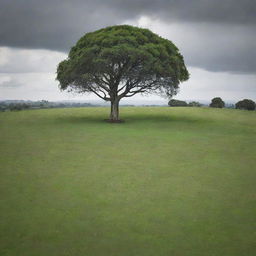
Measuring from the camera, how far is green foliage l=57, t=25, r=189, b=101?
35.1 metres

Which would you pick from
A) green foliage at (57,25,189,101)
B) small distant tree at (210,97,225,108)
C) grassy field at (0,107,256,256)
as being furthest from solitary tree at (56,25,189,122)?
small distant tree at (210,97,225,108)

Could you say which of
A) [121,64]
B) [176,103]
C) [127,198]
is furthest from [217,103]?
[127,198]

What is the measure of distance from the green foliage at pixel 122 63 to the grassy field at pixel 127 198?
1399 cm

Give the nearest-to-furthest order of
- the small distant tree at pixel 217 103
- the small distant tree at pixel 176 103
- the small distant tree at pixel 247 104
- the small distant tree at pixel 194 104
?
1. the small distant tree at pixel 247 104
2. the small distant tree at pixel 217 103
3. the small distant tree at pixel 176 103
4. the small distant tree at pixel 194 104

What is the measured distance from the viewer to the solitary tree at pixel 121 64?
35.1 meters

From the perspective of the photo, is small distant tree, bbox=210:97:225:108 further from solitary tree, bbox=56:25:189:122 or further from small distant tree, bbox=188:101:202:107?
solitary tree, bbox=56:25:189:122

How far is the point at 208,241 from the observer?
31.0 ft

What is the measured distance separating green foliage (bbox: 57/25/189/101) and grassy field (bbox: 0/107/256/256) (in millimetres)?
13993

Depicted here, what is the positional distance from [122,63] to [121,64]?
0.64m

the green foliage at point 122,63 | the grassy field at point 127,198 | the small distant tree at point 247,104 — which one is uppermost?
the green foliage at point 122,63

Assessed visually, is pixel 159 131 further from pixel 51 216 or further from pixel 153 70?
pixel 51 216

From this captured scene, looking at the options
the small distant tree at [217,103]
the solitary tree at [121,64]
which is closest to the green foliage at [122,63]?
the solitary tree at [121,64]

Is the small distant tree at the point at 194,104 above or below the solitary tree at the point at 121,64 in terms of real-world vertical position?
below

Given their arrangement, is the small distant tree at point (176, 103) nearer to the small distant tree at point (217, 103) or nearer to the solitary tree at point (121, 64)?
the small distant tree at point (217, 103)
